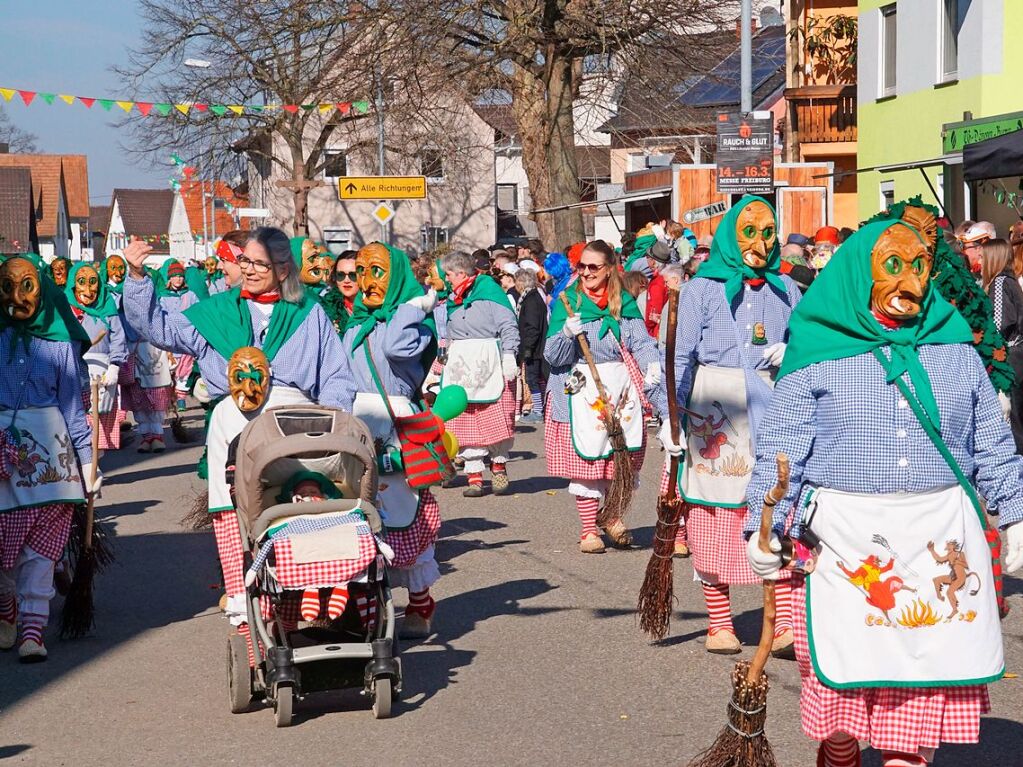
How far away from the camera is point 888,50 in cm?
2758

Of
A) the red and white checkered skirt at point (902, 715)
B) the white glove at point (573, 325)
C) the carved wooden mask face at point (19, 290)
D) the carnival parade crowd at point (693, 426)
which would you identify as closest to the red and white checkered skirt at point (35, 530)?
the carnival parade crowd at point (693, 426)

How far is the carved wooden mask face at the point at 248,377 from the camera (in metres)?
6.93

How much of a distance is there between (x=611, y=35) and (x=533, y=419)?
740 centimetres

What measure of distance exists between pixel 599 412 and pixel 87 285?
6790mm

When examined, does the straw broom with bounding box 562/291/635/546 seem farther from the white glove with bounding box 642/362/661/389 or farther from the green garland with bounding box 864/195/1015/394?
the green garland with bounding box 864/195/1015/394

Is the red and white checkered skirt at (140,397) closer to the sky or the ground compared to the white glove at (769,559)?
closer to the ground

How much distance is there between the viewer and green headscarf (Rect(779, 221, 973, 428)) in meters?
4.72

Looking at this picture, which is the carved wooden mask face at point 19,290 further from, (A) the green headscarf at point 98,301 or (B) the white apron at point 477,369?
(A) the green headscarf at point 98,301

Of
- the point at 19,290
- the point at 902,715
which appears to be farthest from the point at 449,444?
the point at 902,715

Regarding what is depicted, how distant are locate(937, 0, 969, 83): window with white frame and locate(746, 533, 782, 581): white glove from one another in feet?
67.5

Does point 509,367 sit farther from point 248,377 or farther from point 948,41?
point 948,41

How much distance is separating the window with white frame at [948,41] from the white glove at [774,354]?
58.9 feet

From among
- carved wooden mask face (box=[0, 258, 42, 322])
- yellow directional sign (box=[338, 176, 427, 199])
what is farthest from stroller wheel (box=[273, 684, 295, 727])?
yellow directional sign (box=[338, 176, 427, 199])

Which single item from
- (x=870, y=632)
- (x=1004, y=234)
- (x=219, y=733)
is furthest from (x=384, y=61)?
(x=870, y=632)
